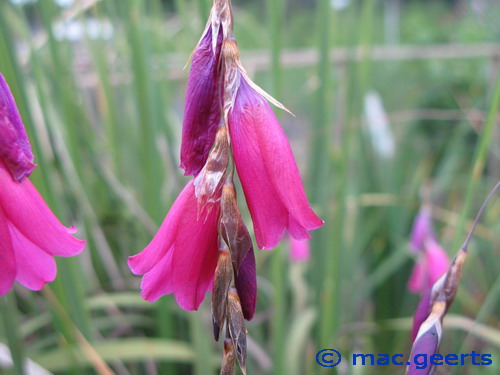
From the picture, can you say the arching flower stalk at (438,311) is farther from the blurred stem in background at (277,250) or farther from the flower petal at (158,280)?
the blurred stem in background at (277,250)

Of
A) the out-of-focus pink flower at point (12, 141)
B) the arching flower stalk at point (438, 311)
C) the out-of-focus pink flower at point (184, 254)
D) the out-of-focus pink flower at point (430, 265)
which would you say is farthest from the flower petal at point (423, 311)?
the out-of-focus pink flower at point (430, 265)

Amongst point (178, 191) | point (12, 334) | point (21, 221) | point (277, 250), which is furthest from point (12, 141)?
point (178, 191)

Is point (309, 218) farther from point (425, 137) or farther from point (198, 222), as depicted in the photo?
point (425, 137)

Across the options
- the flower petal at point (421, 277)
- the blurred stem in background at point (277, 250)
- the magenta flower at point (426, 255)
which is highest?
the blurred stem in background at point (277, 250)

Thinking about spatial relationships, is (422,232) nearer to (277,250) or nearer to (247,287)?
(277,250)

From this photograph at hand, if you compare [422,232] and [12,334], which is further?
[422,232]

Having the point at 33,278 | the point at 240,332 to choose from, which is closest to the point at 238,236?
the point at 240,332
